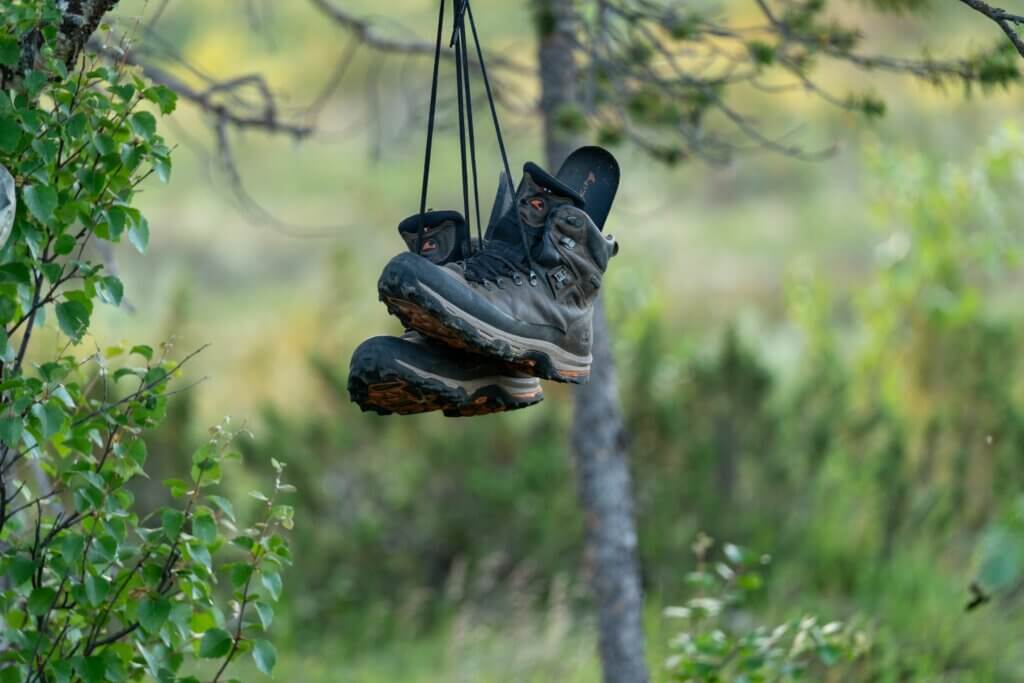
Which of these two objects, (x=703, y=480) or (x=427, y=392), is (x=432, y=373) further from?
(x=703, y=480)

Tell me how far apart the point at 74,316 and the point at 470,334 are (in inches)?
33.5

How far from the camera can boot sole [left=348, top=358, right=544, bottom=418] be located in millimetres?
2584

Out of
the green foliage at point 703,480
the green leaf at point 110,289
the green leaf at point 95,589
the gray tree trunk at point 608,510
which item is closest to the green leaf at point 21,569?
the green leaf at point 95,589

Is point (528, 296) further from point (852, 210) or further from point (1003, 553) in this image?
point (852, 210)

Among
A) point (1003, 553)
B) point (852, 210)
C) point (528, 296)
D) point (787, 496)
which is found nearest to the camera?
point (1003, 553)

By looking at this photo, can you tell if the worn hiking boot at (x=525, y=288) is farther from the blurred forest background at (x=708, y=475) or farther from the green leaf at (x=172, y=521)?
the blurred forest background at (x=708, y=475)

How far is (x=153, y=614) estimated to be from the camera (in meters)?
2.83

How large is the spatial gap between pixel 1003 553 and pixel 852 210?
2166cm

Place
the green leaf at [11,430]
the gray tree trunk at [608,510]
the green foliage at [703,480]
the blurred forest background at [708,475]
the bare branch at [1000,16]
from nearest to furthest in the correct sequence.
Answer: the bare branch at [1000,16], the green leaf at [11,430], the gray tree trunk at [608,510], the blurred forest background at [708,475], the green foliage at [703,480]

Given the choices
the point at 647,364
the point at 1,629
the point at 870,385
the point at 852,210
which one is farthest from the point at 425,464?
the point at 852,210

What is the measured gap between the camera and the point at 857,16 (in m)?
24.8

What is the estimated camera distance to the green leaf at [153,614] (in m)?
2.81

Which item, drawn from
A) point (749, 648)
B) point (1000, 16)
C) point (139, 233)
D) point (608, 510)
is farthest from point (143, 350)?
point (608, 510)

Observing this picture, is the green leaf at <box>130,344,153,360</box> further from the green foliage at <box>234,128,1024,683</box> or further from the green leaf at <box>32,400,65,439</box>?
the green foliage at <box>234,128,1024,683</box>
